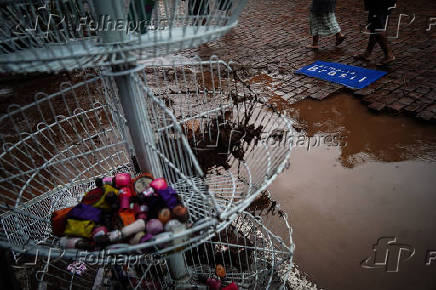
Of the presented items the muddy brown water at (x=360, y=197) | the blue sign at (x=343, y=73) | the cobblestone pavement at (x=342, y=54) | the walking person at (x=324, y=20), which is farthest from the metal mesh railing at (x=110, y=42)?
the walking person at (x=324, y=20)

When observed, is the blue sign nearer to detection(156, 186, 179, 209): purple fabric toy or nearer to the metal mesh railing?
the metal mesh railing

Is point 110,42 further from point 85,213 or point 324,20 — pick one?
point 324,20

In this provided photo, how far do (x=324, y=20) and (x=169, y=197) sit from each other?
6.08 meters

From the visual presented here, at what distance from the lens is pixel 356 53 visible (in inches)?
224

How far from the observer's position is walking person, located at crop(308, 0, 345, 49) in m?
5.87

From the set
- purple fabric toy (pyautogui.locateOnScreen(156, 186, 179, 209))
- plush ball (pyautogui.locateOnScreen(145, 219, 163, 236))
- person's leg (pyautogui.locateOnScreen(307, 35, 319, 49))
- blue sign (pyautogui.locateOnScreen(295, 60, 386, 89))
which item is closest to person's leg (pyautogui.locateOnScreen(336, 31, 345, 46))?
person's leg (pyautogui.locateOnScreen(307, 35, 319, 49))

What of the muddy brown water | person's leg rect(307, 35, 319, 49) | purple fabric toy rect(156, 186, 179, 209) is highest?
purple fabric toy rect(156, 186, 179, 209)

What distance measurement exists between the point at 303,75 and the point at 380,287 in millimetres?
3919

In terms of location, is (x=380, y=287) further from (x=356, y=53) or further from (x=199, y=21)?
(x=356, y=53)

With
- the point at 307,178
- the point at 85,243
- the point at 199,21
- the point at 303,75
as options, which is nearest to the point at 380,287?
the point at 307,178

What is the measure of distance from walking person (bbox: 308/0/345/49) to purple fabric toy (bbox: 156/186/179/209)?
19.5 ft

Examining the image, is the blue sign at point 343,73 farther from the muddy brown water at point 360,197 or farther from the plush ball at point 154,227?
the plush ball at point 154,227

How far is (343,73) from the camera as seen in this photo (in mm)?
5043

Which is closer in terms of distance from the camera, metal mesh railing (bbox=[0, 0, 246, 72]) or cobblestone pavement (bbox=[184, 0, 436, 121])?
metal mesh railing (bbox=[0, 0, 246, 72])
